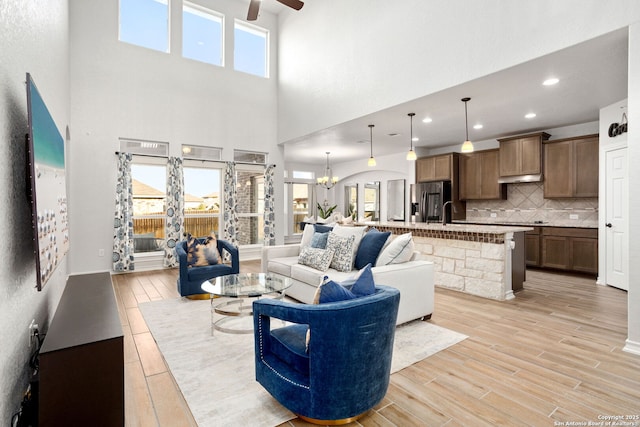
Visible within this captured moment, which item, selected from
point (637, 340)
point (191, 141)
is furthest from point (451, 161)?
point (191, 141)

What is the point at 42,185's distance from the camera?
171cm

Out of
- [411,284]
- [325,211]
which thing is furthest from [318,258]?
[325,211]

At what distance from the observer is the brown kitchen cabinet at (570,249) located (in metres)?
5.56

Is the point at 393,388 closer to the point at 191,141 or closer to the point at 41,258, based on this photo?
the point at 41,258

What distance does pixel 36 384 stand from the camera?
1588 mm

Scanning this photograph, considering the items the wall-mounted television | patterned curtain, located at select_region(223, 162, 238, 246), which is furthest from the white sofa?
patterned curtain, located at select_region(223, 162, 238, 246)

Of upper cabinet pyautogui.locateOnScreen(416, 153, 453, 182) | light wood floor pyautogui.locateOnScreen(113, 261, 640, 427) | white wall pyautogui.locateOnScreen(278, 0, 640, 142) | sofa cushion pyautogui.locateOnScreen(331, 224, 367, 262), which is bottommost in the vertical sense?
light wood floor pyautogui.locateOnScreen(113, 261, 640, 427)

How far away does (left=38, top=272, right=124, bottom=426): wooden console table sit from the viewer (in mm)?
1486

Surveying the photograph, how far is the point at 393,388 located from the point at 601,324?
2.77 m

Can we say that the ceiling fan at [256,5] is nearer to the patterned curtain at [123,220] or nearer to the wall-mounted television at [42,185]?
the wall-mounted television at [42,185]

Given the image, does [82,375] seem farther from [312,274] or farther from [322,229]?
[322,229]

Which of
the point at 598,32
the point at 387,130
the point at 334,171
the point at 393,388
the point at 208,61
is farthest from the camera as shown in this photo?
the point at 334,171

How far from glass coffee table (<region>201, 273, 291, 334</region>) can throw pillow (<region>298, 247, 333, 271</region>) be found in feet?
1.66

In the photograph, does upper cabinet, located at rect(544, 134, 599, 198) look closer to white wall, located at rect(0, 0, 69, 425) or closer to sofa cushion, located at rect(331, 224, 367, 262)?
sofa cushion, located at rect(331, 224, 367, 262)
